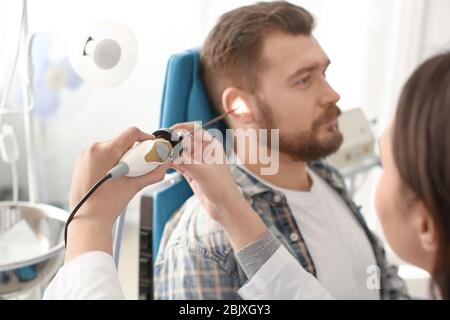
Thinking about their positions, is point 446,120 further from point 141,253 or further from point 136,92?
point 141,253

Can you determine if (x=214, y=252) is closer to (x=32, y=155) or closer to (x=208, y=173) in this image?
(x=208, y=173)

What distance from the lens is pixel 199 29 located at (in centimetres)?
113

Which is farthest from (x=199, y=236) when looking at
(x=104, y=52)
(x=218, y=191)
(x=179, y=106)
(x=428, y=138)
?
(x=428, y=138)

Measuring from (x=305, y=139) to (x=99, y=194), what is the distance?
51 centimetres

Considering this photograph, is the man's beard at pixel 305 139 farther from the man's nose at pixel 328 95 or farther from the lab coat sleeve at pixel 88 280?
the lab coat sleeve at pixel 88 280

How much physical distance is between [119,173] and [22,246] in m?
0.57

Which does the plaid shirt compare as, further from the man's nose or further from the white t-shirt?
the man's nose

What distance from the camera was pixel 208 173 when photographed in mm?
747

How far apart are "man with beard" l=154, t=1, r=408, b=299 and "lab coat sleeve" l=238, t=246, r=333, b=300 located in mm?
97

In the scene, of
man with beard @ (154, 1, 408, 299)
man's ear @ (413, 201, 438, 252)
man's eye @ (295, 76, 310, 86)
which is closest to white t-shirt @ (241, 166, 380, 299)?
man with beard @ (154, 1, 408, 299)

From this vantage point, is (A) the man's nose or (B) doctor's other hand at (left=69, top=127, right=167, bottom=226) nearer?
(B) doctor's other hand at (left=69, top=127, right=167, bottom=226)

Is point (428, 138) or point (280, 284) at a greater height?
point (428, 138)

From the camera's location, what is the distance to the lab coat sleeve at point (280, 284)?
746 mm

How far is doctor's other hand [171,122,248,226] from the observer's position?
0.73 m
